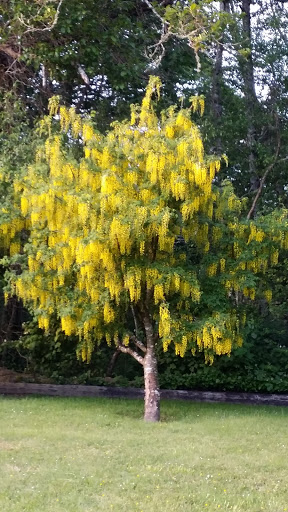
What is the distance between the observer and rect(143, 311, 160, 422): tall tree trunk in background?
25.6 feet

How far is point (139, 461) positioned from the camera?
552 cm

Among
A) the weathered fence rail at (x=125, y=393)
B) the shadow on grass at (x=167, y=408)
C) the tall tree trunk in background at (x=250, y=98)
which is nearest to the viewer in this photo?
the shadow on grass at (x=167, y=408)

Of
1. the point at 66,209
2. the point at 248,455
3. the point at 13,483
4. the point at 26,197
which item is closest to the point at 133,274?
the point at 66,209

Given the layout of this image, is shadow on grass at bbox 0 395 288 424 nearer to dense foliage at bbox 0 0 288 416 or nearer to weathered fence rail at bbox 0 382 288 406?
weathered fence rail at bbox 0 382 288 406

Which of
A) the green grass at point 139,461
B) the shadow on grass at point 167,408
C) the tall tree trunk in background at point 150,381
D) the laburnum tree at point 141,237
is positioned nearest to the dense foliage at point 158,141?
the laburnum tree at point 141,237

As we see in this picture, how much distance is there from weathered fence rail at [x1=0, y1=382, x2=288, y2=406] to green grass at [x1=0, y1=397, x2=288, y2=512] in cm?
119

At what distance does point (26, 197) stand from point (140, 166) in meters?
1.56

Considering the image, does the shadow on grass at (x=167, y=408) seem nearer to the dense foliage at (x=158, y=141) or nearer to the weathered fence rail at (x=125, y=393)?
the weathered fence rail at (x=125, y=393)

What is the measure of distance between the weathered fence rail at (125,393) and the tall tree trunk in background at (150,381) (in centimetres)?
221

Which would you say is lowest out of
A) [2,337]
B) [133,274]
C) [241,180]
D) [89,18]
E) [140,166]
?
[2,337]

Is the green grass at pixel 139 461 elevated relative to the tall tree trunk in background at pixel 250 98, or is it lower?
lower

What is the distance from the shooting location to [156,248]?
7766 mm

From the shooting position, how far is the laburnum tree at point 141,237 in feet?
23.5

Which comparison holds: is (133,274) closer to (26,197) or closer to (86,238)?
(86,238)
